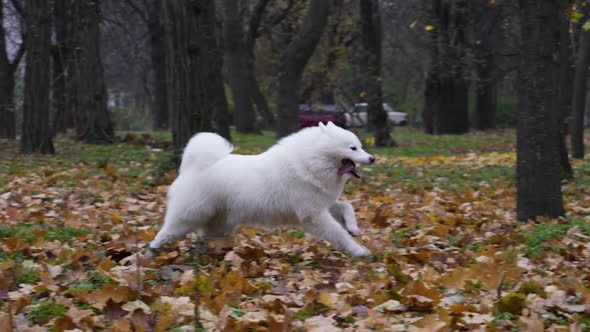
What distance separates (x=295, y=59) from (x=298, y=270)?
12.3 m

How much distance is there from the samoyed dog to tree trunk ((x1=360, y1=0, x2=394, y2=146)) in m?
15.6

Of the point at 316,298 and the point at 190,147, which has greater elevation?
the point at 190,147

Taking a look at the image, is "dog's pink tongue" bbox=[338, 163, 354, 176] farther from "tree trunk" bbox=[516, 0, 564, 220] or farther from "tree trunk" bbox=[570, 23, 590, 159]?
"tree trunk" bbox=[570, 23, 590, 159]

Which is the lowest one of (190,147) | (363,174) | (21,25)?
(363,174)

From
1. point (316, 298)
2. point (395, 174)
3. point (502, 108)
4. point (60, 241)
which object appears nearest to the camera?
point (316, 298)

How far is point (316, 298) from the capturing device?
4.30 metres

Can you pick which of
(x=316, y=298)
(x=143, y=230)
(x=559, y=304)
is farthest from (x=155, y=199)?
(x=559, y=304)

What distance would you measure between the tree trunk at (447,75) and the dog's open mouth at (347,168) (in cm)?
1625

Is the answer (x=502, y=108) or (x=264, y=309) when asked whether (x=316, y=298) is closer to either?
(x=264, y=309)

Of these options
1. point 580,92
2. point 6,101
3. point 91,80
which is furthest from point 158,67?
point 580,92

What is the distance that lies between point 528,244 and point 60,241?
13.5 ft

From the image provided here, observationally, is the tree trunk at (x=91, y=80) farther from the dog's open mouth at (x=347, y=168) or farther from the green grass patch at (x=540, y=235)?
the green grass patch at (x=540, y=235)

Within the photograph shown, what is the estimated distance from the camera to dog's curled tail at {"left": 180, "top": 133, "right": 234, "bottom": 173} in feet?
19.8

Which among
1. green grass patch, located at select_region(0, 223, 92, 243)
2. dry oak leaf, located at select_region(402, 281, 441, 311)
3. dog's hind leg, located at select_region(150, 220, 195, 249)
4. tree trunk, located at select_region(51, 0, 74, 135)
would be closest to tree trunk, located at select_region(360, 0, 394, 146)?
tree trunk, located at select_region(51, 0, 74, 135)
